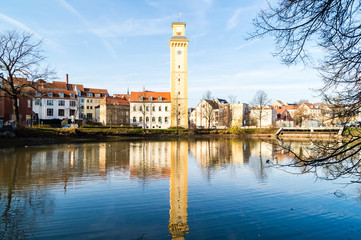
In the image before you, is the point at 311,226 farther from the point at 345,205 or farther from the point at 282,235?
the point at 345,205

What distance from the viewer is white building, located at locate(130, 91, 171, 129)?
74000mm

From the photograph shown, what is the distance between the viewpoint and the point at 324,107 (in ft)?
17.4

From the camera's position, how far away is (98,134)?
44531mm

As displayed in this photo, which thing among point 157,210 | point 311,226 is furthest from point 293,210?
point 157,210

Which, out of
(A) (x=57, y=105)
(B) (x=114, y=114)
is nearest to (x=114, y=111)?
(B) (x=114, y=114)

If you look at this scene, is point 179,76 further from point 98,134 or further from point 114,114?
point 98,134

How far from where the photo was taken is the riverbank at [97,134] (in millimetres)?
32094

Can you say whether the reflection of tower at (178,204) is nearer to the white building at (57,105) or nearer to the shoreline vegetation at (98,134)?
the shoreline vegetation at (98,134)

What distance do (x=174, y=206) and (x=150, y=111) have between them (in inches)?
2621

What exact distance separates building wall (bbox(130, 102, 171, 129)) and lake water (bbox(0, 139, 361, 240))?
195ft

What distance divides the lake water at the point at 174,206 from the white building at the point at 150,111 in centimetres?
5935

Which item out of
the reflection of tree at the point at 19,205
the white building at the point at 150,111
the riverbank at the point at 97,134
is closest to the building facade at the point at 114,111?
the white building at the point at 150,111

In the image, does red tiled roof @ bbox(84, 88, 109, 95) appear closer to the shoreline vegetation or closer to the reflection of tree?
the shoreline vegetation

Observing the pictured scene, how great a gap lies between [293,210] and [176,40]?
213ft
